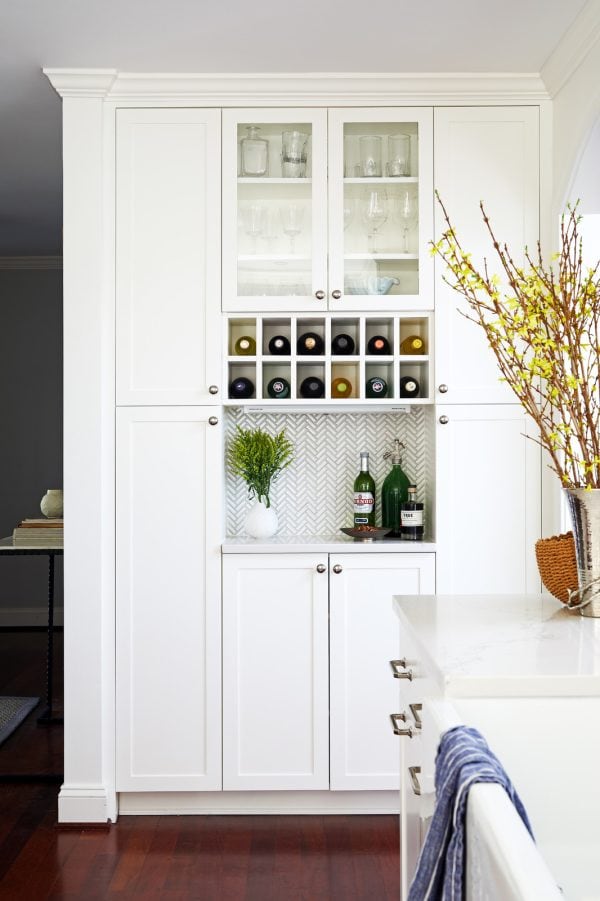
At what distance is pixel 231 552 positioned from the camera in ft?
10.1

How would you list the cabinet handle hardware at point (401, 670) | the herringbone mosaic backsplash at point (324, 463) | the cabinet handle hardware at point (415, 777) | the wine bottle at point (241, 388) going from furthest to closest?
the herringbone mosaic backsplash at point (324, 463) → the wine bottle at point (241, 388) → the cabinet handle hardware at point (401, 670) → the cabinet handle hardware at point (415, 777)

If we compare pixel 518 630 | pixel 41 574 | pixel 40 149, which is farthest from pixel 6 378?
pixel 518 630

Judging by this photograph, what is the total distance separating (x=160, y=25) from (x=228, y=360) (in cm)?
Answer: 111

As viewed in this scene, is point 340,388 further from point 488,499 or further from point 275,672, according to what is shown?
Result: point 275,672

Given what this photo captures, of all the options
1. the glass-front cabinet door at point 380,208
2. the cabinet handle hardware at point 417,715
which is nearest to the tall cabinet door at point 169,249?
the glass-front cabinet door at point 380,208

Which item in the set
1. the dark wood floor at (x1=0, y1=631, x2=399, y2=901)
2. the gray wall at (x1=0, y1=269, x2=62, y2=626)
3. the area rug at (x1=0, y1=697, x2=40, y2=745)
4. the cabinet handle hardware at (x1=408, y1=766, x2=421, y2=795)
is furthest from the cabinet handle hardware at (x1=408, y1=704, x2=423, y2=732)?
the gray wall at (x1=0, y1=269, x2=62, y2=626)

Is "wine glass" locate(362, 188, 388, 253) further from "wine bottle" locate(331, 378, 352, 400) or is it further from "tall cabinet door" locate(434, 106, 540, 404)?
"wine bottle" locate(331, 378, 352, 400)

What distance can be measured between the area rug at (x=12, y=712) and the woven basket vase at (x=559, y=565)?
9.28ft

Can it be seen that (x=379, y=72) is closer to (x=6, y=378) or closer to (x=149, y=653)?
(x=149, y=653)

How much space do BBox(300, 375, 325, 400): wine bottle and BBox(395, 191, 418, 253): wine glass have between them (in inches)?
22.8

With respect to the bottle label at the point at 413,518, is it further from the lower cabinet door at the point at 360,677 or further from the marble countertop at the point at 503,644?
the marble countertop at the point at 503,644

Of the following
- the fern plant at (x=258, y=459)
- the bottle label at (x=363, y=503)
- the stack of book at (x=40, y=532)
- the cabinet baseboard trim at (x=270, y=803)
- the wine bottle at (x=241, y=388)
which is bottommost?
the cabinet baseboard trim at (x=270, y=803)

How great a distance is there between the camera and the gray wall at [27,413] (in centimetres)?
609

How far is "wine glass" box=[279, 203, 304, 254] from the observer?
10.3 feet
